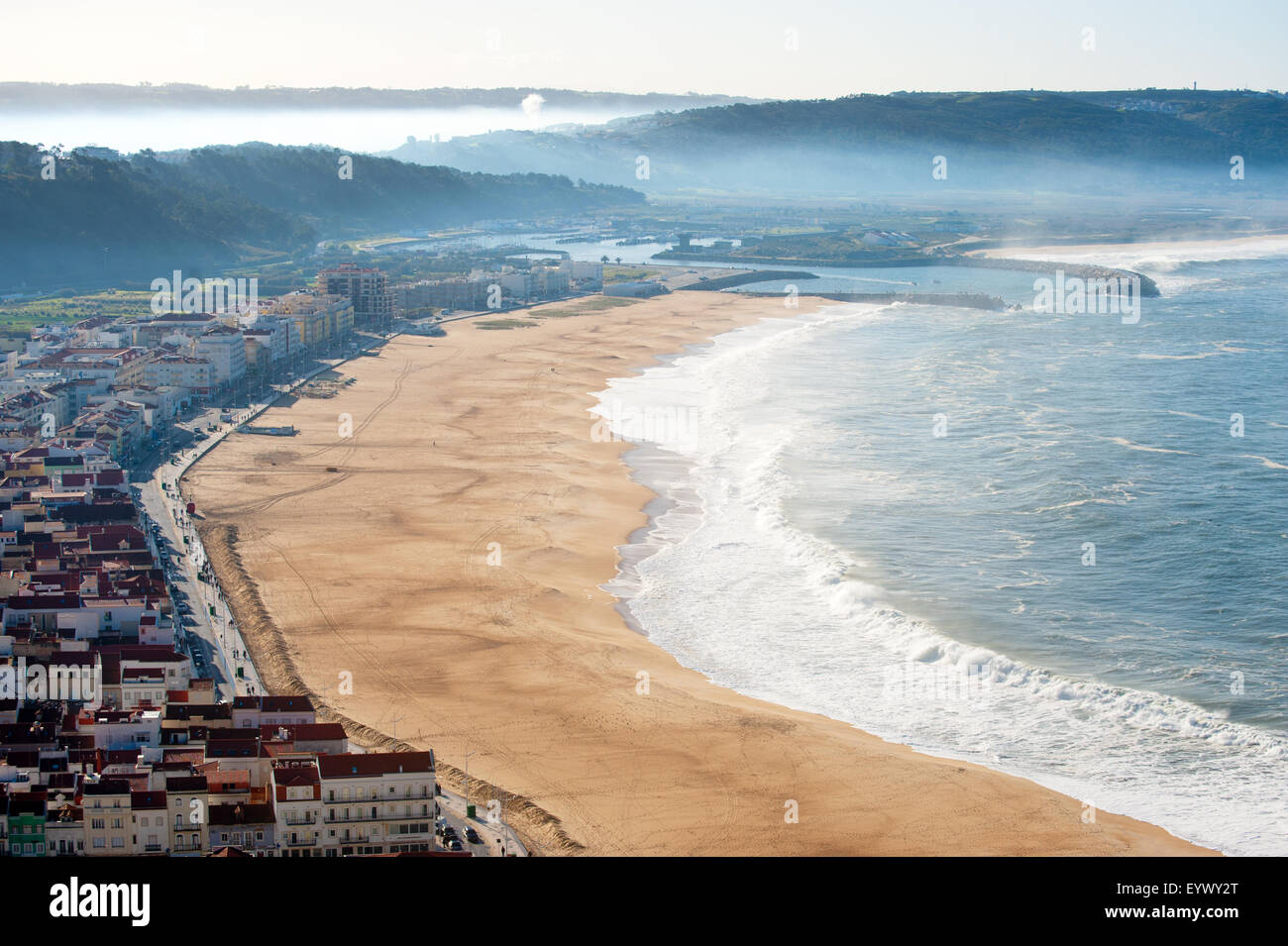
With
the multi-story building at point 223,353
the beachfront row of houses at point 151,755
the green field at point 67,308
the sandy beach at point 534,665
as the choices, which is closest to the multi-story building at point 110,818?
the beachfront row of houses at point 151,755

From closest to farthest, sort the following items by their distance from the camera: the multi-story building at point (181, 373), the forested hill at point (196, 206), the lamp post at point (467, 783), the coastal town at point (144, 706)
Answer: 1. the coastal town at point (144, 706)
2. the lamp post at point (467, 783)
3. the multi-story building at point (181, 373)
4. the forested hill at point (196, 206)

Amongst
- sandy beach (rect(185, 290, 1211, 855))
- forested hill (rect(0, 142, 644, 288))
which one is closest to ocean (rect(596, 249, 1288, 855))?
sandy beach (rect(185, 290, 1211, 855))

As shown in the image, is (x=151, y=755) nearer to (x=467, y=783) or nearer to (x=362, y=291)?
(x=467, y=783)

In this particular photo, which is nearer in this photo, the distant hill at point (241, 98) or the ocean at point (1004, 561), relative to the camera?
the ocean at point (1004, 561)

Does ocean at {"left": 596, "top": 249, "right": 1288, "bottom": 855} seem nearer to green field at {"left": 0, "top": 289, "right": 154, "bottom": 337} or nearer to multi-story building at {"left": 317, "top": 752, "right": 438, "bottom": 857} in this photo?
multi-story building at {"left": 317, "top": 752, "right": 438, "bottom": 857}

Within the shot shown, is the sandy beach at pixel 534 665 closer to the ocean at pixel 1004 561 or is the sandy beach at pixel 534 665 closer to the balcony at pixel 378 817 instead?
the ocean at pixel 1004 561
